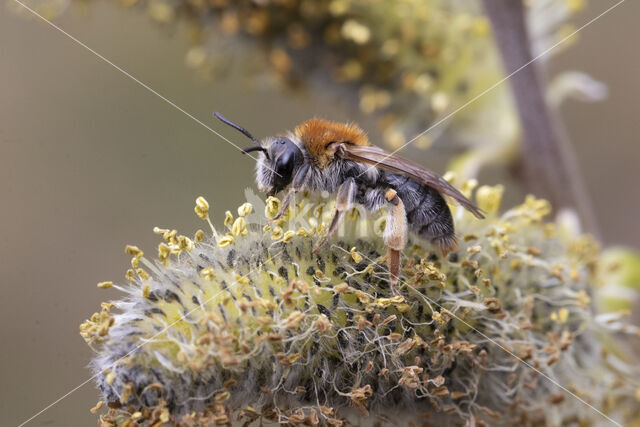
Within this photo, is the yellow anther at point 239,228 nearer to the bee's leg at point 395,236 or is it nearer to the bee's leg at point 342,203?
the bee's leg at point 342,203

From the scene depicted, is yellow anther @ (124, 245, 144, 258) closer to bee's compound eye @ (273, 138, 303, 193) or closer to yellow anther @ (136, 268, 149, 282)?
yellow anther @ (136, 268, 149, 282)

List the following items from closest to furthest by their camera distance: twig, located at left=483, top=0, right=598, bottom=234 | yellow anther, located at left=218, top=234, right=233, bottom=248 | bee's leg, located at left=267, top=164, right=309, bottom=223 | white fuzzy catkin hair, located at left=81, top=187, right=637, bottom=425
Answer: white fuzzy catkin hair, located at left=81, top=187, right=637, bottom=425, yellow anther, located at left=218, top=234, right=233, bottom=248, bee's leg, located at left=267, top=164, right=309, bottom=223, twig, located at left=483, top=0, right=598, bottom=234

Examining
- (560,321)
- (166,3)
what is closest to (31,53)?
(166,3)

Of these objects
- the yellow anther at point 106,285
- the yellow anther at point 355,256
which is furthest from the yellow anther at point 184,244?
the yellow anther at point 355,256

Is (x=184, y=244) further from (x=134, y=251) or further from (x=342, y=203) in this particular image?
(x=342, y=203)

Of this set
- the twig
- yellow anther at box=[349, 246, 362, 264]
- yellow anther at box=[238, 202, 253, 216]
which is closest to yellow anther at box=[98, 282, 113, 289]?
yellow anther at box=[238, 202, 253, 216]

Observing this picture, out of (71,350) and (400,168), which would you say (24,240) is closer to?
(71,350)

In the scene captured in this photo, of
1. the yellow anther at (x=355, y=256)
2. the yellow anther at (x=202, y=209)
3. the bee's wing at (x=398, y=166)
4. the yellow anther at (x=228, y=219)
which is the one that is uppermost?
the bee's wing at (x=398, y=166)
